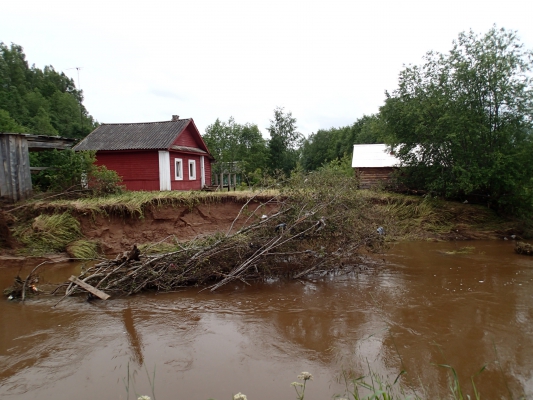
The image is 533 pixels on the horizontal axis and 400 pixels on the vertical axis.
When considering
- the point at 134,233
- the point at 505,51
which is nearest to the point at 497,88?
the point at 505,51

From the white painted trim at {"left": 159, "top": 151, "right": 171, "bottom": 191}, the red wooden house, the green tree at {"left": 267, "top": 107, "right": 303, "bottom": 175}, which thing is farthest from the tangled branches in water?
the green tree at {"left": 267, "top": 107, "right": 303, "bottom": 175}

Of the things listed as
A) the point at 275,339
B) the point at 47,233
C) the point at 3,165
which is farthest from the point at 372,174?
the point at 3,165

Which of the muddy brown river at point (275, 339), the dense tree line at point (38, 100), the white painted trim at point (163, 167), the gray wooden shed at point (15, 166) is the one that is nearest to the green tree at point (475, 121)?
the muddy brown river at point (275, 339)

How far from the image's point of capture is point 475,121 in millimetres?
15242

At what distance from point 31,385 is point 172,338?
6.32 ft

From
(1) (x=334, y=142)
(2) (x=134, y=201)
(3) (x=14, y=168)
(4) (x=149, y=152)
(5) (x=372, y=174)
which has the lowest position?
(2) (x=134, y=201)

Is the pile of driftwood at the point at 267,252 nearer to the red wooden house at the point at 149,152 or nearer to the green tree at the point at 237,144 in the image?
the red wooden house at the point at 149,152

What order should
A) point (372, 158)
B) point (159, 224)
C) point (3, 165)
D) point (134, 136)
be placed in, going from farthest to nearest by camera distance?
point (372, 158)
point (134, 136)
point (159, 224)
point (3, 165)

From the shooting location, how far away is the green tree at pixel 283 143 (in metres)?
35.8

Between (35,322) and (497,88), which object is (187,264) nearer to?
(35,322)

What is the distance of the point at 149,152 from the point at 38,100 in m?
35.2

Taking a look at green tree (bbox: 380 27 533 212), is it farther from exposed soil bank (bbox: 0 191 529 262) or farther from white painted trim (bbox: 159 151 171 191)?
white painted trim (bbox: 159 151 171 191)

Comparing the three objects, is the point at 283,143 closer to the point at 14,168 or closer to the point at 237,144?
the point at 237,144

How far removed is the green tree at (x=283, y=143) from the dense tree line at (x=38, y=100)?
18058 millimetres
